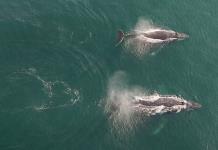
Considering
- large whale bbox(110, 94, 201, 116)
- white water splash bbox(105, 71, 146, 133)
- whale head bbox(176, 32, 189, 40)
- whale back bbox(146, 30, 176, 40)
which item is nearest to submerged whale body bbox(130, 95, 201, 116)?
large whale bbox(110, 94, 201, 116)

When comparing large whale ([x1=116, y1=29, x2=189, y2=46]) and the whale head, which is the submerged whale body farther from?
the whale head

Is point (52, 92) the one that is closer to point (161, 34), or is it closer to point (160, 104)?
point (160, 104)

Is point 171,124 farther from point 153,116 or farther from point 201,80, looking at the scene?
point 201,80

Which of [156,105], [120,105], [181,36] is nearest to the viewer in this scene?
[120,105]

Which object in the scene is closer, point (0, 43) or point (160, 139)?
point (160, 139)

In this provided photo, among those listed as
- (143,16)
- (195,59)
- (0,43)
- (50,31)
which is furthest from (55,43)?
(195,59)

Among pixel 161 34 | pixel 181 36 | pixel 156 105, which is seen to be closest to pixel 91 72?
pixel 156 105

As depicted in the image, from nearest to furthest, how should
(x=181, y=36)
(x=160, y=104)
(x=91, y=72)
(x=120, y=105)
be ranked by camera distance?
(x=120, y=105), (x=160, y=104), (x=91, y=72), (x=181, y=36)
